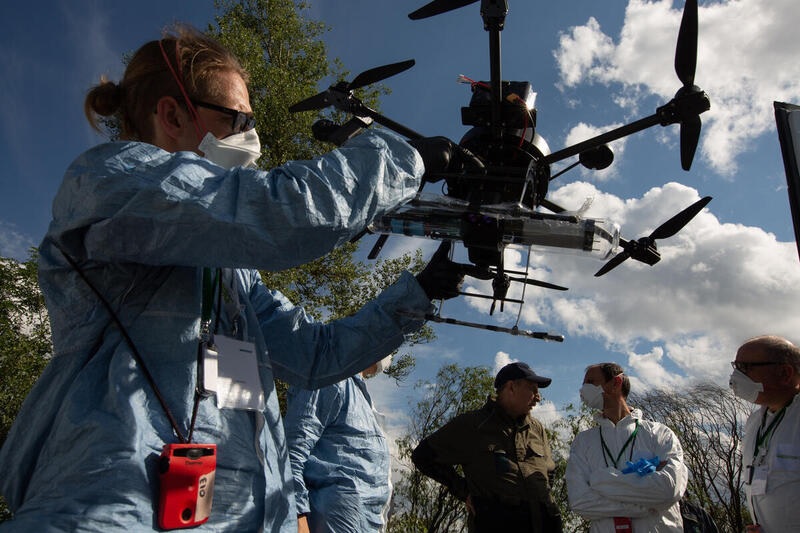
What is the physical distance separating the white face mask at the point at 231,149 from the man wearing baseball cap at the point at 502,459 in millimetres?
3454

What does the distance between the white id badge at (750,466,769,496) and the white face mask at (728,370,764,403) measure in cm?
50

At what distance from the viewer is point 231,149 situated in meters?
1.52

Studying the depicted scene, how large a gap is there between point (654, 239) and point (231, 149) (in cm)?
172

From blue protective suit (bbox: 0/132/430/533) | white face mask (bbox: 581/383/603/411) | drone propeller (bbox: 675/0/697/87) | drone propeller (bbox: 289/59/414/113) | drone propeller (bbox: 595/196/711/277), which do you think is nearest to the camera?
blue protective suit (bbox: 0/132/430/533)

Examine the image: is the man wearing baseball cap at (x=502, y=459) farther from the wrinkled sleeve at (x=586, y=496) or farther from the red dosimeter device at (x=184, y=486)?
the red dosimeter device at (x=184, y=486)

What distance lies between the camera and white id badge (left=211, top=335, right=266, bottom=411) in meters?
1.29

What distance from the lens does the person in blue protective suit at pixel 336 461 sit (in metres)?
3.27

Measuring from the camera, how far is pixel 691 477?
48.2ft

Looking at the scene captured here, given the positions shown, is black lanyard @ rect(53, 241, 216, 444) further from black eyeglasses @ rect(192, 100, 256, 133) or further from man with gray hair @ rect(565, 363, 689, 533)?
man with gray hair @ rect(565, 363, 689, 533)

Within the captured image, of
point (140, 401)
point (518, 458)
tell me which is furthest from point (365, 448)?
point (140, 401)

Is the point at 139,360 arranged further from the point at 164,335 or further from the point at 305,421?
the point at 305,421

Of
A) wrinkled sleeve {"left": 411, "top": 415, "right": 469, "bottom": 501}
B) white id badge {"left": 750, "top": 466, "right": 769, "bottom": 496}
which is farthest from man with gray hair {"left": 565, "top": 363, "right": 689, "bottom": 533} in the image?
wrinkled sleeve {"left": 411, "top": 415, "right": 469, "bottom": 501}

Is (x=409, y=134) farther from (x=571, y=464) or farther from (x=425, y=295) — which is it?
(x=571, y=464)

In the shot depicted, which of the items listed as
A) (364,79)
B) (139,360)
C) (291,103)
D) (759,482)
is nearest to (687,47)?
(364,79)
